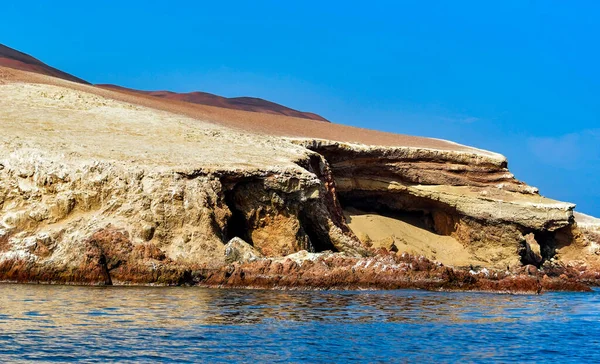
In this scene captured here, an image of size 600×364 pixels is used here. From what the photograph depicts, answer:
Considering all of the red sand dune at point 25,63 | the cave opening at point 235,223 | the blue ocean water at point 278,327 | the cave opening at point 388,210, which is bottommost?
the blue ocean water at point 278,327

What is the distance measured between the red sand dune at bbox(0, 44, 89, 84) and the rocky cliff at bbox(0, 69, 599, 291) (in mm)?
16922

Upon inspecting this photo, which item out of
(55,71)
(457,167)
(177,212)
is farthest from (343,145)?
(55,71)

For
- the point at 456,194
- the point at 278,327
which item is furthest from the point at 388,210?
the point at 278,327

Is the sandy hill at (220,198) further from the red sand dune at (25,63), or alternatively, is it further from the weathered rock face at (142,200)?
the red sand dune at (25,63)

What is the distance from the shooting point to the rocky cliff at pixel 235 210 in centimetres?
2319

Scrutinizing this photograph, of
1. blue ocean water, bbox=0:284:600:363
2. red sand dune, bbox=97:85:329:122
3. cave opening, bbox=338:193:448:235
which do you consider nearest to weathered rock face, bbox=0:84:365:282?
blue ocean water, bbox=0:284:600:363

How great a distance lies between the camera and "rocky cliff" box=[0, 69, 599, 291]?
76.1 feet

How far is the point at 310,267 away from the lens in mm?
23469

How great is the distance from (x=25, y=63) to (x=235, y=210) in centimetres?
3527

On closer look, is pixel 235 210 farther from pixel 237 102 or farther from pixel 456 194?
pixel 237 102

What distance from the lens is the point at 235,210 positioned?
27594mm

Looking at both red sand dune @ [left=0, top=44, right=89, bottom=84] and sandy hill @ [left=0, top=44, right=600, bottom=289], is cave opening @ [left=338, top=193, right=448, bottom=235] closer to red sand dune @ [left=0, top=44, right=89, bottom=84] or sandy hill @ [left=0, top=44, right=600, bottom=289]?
sandy hill @ [left=0, top=44, right=600, bottom=289]

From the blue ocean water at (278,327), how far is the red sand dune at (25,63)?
119 ft

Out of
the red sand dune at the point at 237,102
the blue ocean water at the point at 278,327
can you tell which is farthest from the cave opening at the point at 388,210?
the red sand dune at the point at 237,102
